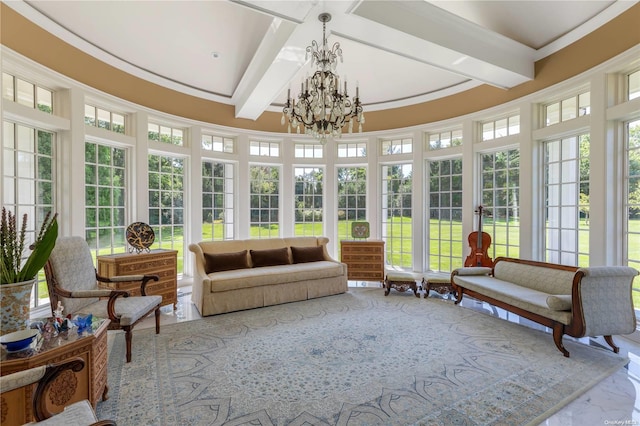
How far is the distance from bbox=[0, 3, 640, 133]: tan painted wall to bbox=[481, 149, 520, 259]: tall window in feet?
3.21

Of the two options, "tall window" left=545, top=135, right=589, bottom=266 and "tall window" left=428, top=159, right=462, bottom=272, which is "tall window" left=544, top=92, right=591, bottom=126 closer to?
"tall window" left=545, top=135, right=589, bottom=266

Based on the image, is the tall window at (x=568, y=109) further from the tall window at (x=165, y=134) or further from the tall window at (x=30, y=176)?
the tall window at (x=30, y=176)

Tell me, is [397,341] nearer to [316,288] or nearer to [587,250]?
[316,288]

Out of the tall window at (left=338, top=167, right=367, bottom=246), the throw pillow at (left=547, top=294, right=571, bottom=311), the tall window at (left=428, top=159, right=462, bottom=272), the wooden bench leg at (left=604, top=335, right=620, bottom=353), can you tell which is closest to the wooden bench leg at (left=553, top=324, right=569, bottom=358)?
the throw pillow at (left=547, top=294, right=571, bottom=311)

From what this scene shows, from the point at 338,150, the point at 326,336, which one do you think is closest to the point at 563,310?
the point at 326,336

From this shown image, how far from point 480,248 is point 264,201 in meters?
4.25

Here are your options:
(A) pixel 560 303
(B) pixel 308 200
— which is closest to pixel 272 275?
(B) pixel 308 200

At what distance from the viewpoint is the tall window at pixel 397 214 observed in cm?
610

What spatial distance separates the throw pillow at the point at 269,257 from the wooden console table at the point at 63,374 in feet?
8.83

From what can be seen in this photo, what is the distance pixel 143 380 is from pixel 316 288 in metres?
2.71

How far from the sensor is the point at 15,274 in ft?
5.84

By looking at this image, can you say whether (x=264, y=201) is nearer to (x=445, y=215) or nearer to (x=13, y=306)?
(x=445, y=215)

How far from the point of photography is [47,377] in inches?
55.1

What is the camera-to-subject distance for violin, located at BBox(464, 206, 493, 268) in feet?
15.7
